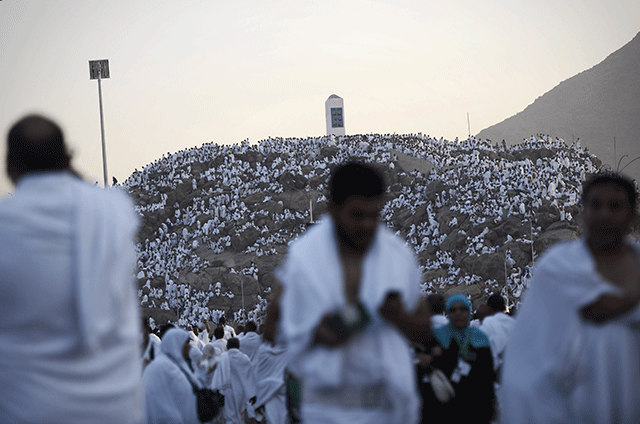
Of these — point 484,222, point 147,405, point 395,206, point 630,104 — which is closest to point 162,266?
point 395,206

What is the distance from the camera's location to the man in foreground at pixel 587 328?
11.9 ft

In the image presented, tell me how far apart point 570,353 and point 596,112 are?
15987cm

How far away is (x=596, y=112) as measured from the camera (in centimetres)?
15462

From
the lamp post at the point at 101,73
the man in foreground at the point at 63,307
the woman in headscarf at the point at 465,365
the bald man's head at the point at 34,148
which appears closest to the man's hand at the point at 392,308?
the man in foreground at the point at 63,307

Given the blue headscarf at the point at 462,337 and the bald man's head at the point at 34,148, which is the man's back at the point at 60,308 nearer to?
the bald man's head at the point at 34,148

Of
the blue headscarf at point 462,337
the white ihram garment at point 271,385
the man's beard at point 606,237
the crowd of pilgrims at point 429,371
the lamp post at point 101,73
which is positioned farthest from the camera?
the lamp post at point 101,73

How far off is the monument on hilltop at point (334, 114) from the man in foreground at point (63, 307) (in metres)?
79.7

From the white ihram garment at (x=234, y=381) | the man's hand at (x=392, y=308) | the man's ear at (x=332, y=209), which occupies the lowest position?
the white ihram garment at (x=234, y=381)

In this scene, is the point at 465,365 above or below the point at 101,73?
below

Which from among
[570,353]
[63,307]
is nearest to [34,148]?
[63,307]

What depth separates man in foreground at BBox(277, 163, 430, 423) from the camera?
3.33 metres

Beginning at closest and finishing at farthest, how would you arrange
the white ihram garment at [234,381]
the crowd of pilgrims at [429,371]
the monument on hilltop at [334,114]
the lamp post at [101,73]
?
the crowd of pilgrims at [429,371] → the white ihram garment at [234,381] → the lamp post at [101,73] → the monument on hilltop at [334,114]

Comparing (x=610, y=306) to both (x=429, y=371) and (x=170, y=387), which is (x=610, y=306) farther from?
(x=170, y=387)

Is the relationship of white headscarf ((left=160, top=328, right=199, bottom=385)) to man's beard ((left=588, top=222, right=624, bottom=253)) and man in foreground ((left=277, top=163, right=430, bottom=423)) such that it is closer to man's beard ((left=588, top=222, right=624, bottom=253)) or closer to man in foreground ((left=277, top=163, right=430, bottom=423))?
man in foreground ((left=277, top=163, right=430, bottom=423))
